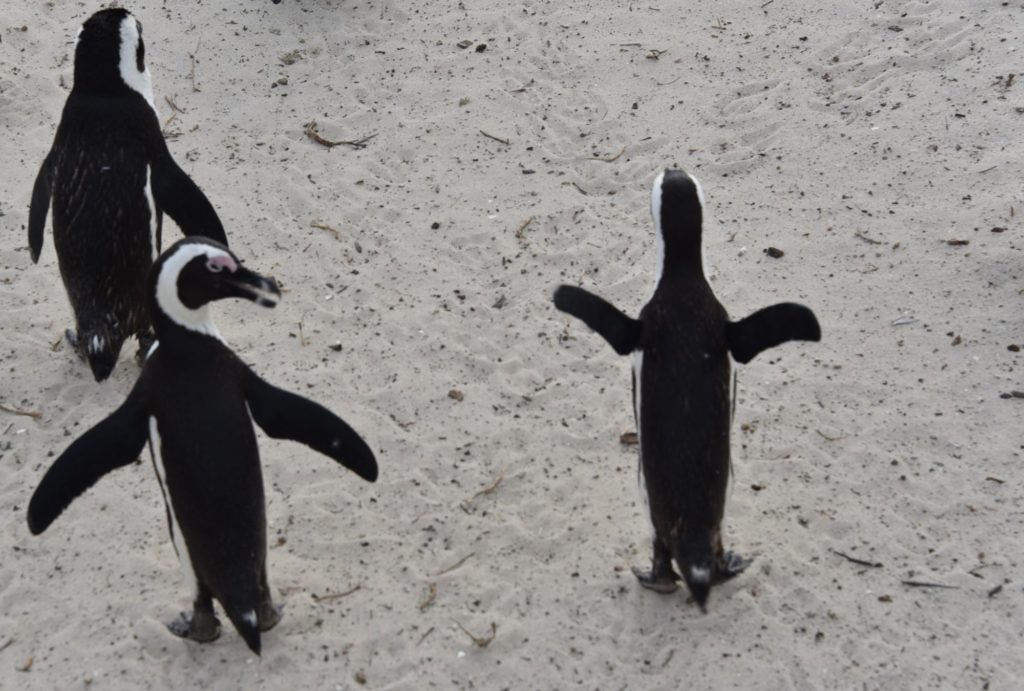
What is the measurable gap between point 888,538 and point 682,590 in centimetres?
71

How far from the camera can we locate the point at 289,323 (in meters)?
4.50

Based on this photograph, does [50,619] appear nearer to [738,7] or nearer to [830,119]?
[830,119]

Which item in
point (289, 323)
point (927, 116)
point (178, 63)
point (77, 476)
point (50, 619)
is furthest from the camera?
point (178, 63)

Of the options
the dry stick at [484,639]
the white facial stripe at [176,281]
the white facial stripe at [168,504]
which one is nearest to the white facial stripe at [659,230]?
the dry stick at [484,639]

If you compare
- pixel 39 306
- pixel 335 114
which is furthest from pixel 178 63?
pixel 39 306

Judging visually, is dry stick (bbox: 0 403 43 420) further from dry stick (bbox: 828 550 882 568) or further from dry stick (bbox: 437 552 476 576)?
dry stick (bbox: 828 550 882 568)

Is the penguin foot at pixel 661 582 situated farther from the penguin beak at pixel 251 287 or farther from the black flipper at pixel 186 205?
the black flipper at pixel 186 205

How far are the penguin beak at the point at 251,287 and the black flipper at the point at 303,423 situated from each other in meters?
0.24

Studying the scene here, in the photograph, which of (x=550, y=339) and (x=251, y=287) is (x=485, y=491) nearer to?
(x=550, y=339)

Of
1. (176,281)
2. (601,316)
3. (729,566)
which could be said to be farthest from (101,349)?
(729,566)

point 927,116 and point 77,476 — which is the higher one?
point 927,116

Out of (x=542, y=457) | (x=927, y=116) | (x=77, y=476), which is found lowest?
(x=542, y=457)

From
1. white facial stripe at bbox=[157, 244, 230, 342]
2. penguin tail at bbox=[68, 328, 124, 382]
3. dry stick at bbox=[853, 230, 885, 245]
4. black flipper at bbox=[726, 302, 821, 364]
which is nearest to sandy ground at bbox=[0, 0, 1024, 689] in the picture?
dry stick at bbox=[853, 230, 885, 245]

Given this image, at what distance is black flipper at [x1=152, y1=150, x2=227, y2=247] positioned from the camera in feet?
13.1
